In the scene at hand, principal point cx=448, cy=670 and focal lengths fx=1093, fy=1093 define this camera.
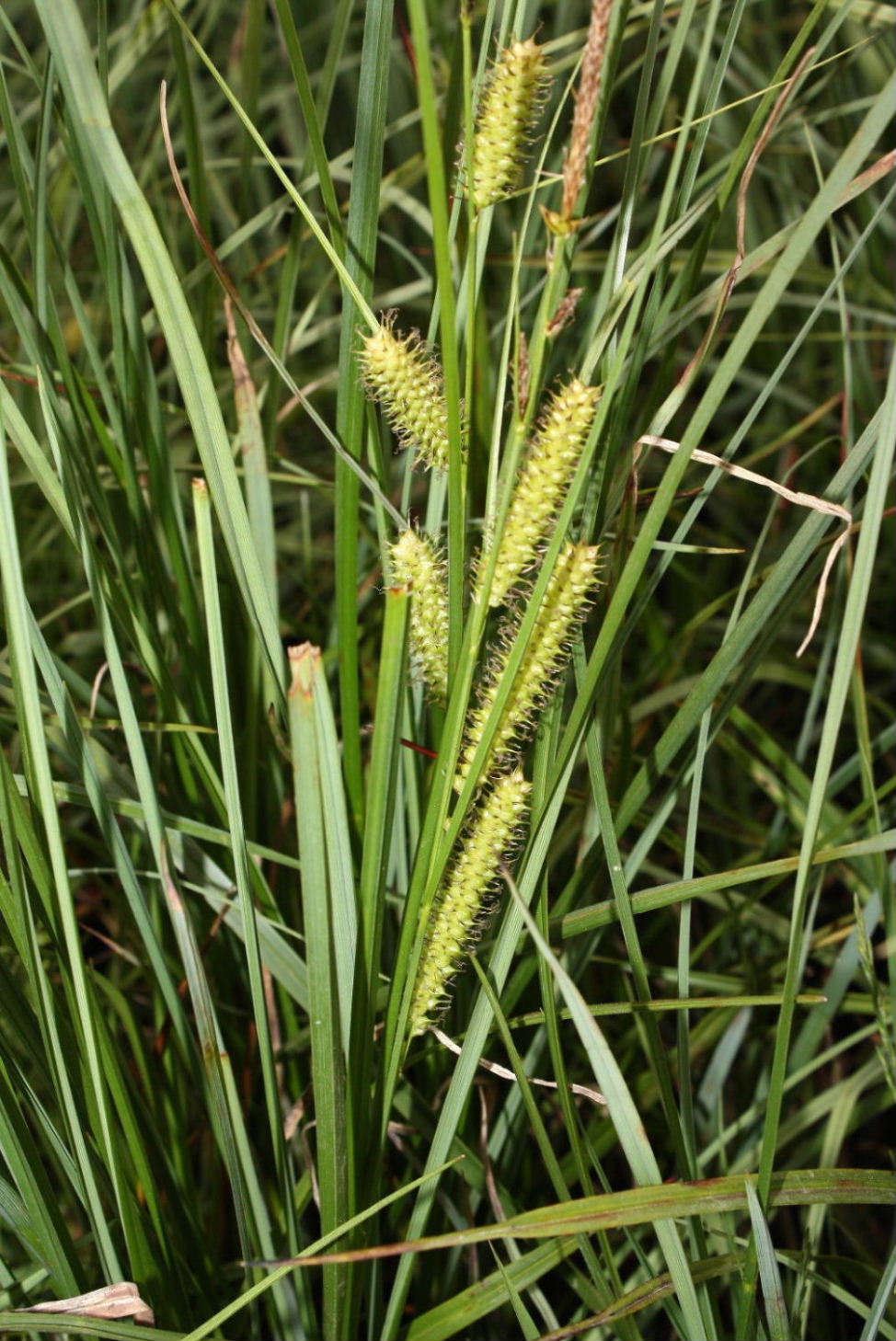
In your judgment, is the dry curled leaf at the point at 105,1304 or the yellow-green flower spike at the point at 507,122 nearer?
the yellow-green flower spike at the point at 507,122

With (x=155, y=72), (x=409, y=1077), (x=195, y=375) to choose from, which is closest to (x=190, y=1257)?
(x=409, y=1077)

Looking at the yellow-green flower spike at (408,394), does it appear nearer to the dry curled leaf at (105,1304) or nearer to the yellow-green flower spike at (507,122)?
the yellow-green flower spike at (507,122)

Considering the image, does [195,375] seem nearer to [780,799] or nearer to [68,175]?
[780,799]

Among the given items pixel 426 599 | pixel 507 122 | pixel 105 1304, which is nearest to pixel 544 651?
pixel 426 599

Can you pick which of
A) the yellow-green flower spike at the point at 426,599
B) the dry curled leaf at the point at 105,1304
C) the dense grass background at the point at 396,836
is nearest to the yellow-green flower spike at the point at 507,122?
the dense grass background at the point at 396,836

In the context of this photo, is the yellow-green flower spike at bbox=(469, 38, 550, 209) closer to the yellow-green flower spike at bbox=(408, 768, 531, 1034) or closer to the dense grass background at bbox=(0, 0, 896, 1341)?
the dense grass background at bbox=(0, 0, 896, 1341)

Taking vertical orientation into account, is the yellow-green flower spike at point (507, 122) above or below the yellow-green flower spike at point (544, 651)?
above

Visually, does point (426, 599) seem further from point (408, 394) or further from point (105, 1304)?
point (105, 1304)
